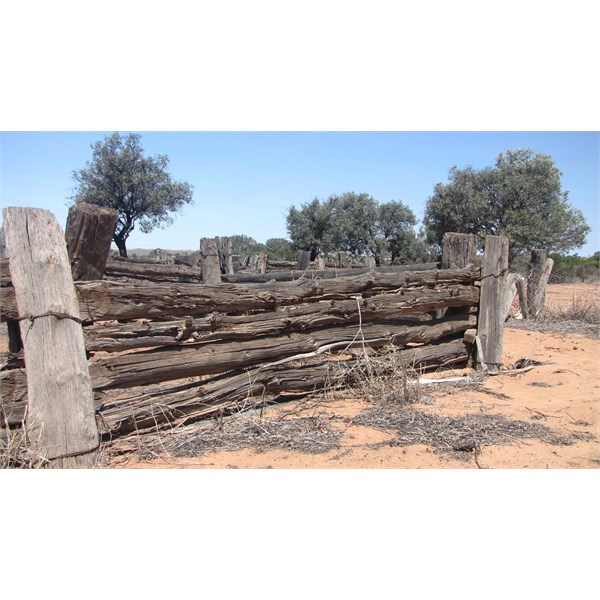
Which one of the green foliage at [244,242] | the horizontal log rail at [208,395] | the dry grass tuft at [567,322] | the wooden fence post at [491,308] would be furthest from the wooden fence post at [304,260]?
the green foliage at [244,242]

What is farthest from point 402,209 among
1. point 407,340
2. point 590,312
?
point 407,340

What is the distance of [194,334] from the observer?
3.97m

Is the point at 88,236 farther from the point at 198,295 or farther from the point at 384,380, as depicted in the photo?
the point at 384,380

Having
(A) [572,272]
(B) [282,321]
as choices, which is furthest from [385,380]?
(A) [572,272]

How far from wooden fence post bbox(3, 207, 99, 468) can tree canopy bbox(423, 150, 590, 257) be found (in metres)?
20.2

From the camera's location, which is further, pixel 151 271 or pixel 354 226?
pixel 354 226

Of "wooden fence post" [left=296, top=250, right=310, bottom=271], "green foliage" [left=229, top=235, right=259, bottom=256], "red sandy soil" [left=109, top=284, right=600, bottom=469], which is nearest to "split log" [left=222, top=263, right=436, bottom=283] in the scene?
"red sandy soil" [left=109, top=284, right=600, bottom=469]

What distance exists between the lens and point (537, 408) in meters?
4.64

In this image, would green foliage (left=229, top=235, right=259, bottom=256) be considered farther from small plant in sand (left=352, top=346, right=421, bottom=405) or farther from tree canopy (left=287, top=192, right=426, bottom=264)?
small plant in sand (left=352, top=346, right=421, bottom=405)

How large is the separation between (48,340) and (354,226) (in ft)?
99.2

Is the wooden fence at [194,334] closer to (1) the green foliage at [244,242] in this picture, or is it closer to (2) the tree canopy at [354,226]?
(2) the tree canopy at [354,226]

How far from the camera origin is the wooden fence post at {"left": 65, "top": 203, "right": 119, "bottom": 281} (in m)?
3.17

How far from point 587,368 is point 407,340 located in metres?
2.46

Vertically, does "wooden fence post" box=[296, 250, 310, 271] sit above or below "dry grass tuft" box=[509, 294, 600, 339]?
above
